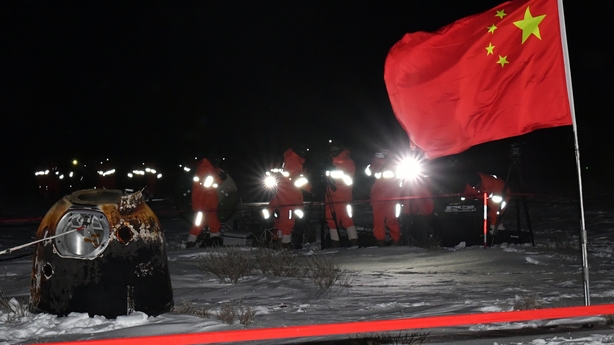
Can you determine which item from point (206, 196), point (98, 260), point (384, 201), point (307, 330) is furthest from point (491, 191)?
point (307, 330)

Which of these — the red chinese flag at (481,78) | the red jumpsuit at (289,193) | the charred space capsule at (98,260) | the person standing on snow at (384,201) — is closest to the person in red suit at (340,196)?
the person standing on snow at (384,201)

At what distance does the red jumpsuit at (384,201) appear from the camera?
39.7ft

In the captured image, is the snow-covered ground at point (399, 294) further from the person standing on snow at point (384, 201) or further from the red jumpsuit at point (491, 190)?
the red jumpsuit at point (491, 190)

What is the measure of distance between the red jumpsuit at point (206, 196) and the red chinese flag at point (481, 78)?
7.01m

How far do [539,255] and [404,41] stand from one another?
475 cm

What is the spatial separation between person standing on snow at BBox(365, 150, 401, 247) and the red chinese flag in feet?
18.3

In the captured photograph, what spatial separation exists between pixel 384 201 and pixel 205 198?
350 cm

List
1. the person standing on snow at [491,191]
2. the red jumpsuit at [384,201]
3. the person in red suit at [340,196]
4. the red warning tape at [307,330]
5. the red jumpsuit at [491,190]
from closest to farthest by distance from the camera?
the red warning tape at [307,330]
the red jumpsuit at [384,201]
the person in red suit at [340,196]
the person standing on snow at [491,191]
the red jumpsuit at [491,190]

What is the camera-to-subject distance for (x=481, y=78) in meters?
5.99

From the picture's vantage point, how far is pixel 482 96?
6008 mm

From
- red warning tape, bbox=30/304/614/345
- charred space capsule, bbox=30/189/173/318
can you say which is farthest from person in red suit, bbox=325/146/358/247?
red warning tape, bbox=30/304/614/345

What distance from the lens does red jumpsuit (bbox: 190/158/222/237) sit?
12.9 meters

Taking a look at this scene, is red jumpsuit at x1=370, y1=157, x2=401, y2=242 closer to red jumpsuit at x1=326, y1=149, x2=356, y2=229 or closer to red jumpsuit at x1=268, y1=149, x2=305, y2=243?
red jumpsuit at x1=326, y1=149, x2=356, y2=229

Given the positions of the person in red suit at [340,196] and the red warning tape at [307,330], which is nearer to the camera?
the red warning tape at [307,330]
